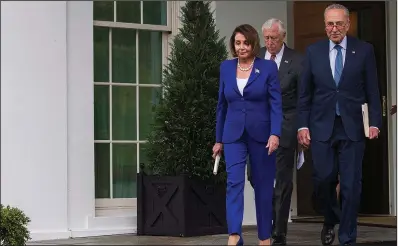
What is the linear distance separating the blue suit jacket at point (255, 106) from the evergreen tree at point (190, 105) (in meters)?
1.45

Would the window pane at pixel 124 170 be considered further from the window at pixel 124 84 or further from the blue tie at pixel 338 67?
the blue tie at pixel 338 67

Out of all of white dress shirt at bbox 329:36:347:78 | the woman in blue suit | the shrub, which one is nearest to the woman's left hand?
the woman in blue suit

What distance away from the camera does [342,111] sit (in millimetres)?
5508

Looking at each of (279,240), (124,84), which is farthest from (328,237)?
(124,84)

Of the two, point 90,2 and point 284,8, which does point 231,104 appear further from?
point 284,8

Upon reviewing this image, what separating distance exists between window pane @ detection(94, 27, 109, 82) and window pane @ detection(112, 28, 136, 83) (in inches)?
3.2

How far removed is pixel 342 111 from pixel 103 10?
296cm

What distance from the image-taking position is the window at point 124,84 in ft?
24.4

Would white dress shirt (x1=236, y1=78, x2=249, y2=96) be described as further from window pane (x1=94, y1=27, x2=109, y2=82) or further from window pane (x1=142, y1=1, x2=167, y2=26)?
window pane (x1=142, y1=1, x2=167, y2=26)

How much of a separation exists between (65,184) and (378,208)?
358 cm

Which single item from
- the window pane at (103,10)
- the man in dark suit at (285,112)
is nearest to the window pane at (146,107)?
the window pane at (103,10)

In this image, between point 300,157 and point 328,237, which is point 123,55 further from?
point 328,237

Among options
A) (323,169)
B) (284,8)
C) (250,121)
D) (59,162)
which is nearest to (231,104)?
(250,121)

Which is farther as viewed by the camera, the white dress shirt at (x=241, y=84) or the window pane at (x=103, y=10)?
the window pane at (x=103, y=10)
